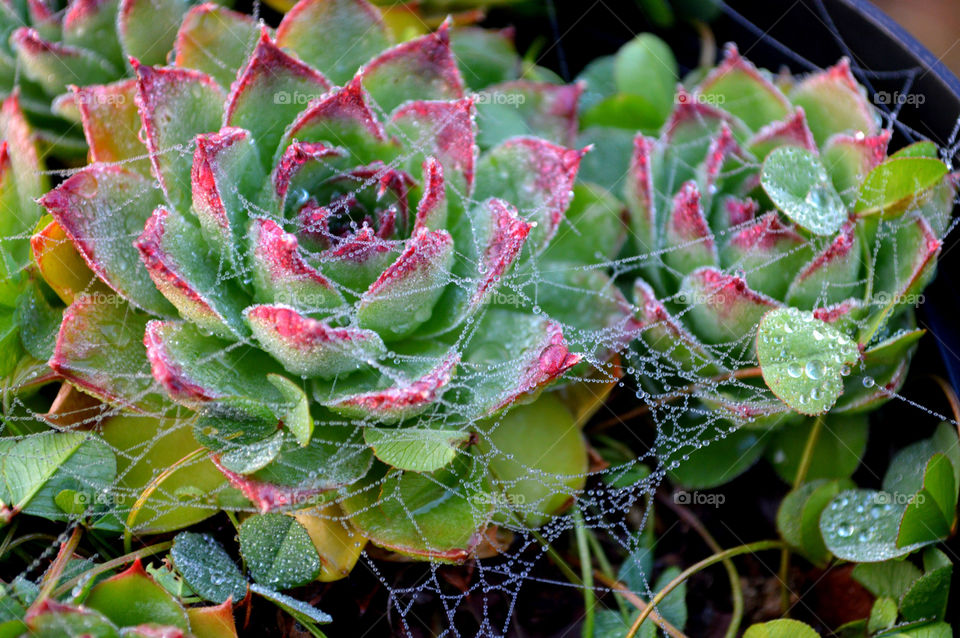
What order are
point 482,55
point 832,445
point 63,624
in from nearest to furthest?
point 63,624 → point 832,445 → point 482,55

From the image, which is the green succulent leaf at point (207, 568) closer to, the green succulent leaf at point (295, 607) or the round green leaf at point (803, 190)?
the green succulent leaf at point (295, 607)

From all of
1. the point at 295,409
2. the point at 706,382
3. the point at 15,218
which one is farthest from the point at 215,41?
the point at 706,382

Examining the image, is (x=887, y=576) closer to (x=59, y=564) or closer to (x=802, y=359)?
(x=802, y=359)

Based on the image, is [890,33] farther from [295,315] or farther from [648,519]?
[295,315]

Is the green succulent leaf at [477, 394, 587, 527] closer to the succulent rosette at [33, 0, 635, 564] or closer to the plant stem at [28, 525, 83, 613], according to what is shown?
the succulent rosette at [33, 0, 635, 564]

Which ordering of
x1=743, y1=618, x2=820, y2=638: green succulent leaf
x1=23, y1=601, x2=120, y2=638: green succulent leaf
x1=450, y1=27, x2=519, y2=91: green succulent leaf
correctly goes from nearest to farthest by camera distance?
x1=23, y1=601, x2=120, y2=638: green succulent leaf → x1=743, y1=618, x2=820, y2=638: green succulent leaf → x1=450, y1=27, x2=519, y2=91: green succulent leaf

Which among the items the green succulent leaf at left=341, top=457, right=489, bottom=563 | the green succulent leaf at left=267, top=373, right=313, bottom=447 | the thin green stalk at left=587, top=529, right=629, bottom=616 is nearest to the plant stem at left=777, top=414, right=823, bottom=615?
the thin green stalk at left=587, top=529, right=629, bottom=616
